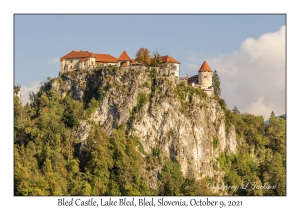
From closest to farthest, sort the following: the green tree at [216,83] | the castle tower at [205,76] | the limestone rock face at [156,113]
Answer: the limestone rock face at [156,113]
the castle tower at [205,76]
the green tree at [216,83]

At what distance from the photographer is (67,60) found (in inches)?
3602

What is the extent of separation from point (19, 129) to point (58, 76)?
10.3 m

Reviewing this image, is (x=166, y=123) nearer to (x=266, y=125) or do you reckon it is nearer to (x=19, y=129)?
(x=19, y=129)

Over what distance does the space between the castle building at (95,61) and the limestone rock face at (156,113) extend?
103 inches

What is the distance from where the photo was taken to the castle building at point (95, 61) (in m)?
89.0

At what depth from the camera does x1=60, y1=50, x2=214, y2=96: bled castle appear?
89.2 meters

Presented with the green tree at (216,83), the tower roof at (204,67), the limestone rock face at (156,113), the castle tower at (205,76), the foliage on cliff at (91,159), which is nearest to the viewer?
the foliage on cliff at (91,159)

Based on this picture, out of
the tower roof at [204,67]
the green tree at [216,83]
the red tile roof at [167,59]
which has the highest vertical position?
the red tile roof at [167,59]

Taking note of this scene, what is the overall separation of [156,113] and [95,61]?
1150 centimetres

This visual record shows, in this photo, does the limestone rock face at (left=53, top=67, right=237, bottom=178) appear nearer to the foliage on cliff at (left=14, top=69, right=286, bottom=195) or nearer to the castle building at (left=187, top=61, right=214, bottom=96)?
the foliage on cliff at (left=14, top=69, right=286, bottom=195)

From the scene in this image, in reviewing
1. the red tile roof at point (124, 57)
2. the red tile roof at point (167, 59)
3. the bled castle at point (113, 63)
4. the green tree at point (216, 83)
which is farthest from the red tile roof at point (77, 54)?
the green tree at point (216, 83)

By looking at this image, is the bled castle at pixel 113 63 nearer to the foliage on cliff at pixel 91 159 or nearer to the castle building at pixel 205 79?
the castle building at pixel 205 79

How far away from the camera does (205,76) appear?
9062 cm

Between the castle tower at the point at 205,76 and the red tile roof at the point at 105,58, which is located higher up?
the red tile roof at the point at 105,58
